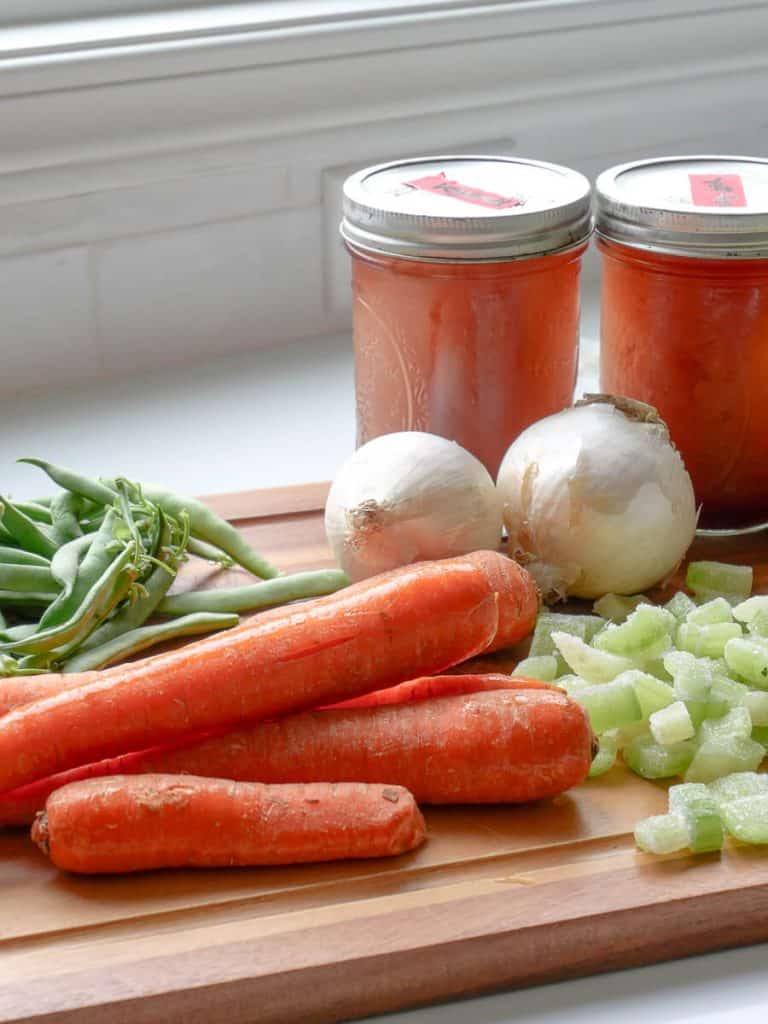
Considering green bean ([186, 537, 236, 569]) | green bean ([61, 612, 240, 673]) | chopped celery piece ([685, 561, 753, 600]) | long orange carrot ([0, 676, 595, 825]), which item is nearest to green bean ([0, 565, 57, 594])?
green bean ([61, 612, 240, 673])

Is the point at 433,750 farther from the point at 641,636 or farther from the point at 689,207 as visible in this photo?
the point at 689,207

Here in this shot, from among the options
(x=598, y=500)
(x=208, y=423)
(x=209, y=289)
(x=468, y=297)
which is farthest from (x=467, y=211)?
(x=209, y=289)

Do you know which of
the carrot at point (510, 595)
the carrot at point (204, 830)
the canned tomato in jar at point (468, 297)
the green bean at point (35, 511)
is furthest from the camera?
the green bean at point (35, 511)

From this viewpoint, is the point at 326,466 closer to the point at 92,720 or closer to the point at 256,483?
the point at 256,483

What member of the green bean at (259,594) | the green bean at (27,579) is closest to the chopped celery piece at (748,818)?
the green bean at (259,594)

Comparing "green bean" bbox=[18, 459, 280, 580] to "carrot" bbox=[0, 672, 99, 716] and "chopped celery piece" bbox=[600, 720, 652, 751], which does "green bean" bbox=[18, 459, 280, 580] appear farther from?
"chopped celery piece" bbox=[600, 720, 652, 751]

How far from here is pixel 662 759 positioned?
1328mm

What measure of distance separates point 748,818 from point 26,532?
89 centimetres

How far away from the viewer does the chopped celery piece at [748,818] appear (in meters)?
1.22

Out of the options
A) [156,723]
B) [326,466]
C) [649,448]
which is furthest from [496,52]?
[156,723]

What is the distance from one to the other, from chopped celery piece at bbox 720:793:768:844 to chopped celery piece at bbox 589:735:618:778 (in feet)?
0.46

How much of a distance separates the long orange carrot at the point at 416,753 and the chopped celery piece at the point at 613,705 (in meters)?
0.04

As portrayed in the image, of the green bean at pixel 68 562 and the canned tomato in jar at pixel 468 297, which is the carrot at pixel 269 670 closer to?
the green bean at pixel 68 562

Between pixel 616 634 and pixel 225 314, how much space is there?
120cm
